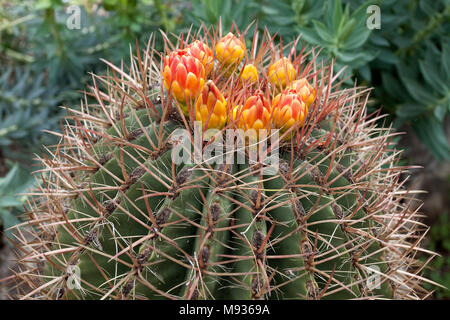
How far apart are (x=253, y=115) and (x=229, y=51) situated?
0.27 meters

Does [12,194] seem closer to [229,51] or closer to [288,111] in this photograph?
[229,51]

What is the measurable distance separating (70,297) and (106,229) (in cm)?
21

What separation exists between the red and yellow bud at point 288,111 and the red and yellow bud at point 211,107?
126 mm

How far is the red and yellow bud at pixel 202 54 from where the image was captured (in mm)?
1080

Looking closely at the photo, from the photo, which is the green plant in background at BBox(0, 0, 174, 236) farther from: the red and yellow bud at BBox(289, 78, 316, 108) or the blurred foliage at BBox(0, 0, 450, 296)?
the red and yellow bud at BBox(289, 78, 316, 108)

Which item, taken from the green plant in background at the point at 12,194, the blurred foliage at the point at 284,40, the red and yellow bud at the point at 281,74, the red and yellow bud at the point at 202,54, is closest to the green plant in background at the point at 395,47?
the blurred foliage at the point at 284,40

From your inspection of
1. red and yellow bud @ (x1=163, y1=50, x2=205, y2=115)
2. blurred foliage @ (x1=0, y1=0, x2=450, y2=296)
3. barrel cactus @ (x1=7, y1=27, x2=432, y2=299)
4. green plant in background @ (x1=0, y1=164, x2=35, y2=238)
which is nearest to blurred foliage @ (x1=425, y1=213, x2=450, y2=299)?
blurred foliage @ (x1=0, y1=0, x2=450, y2=296)

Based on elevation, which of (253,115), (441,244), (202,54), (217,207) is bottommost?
(441,244)

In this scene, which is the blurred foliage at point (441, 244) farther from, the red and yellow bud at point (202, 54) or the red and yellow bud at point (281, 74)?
the red and yellow bud at point (202, 54)

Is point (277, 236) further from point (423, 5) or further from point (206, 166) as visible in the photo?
point (423, 5)

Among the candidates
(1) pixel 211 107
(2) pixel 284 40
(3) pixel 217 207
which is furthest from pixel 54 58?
(3) pixel 217 207

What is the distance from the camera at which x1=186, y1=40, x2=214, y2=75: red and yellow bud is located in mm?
1080

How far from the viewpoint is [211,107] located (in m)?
0.95

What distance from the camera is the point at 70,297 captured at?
1030mm
